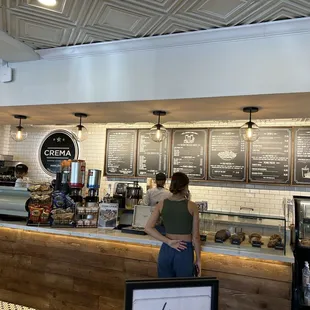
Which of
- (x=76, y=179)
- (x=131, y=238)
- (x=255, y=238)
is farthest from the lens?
(x=76, y=179)

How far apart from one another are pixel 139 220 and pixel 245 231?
1.08m

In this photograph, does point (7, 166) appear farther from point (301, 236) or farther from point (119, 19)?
point (301, 236)

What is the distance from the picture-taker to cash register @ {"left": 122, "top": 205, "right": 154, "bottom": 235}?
3.25 meters

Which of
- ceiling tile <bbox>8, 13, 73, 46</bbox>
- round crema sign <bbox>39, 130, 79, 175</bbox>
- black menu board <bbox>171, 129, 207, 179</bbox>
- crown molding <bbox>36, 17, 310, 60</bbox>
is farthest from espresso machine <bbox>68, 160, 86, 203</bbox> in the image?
round crema sign <bbox>39, 130, 79, 175</bbox>

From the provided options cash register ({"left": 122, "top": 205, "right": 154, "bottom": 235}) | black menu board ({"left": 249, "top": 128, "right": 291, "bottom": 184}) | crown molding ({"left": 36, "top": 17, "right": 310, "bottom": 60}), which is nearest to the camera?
crown molding ({"left": 36, "top": 17, "right": 310, "bottom": 60})

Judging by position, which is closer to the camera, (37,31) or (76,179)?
(37,31)

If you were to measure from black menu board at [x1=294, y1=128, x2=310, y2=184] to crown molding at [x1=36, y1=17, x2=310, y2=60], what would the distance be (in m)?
2.97

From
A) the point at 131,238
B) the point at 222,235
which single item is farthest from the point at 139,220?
the point at 222,235

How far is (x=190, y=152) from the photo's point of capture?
5844 mm

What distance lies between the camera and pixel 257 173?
536 centimetres

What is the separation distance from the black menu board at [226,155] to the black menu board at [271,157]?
19 centimetres

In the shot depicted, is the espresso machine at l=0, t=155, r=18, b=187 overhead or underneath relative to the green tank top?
overhead

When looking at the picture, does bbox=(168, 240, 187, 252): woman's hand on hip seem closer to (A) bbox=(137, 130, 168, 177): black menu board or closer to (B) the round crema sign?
(A) bbox=(137, 130, 168, 177): black menu board

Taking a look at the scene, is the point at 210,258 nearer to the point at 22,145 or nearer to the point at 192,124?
the point at 192,124
